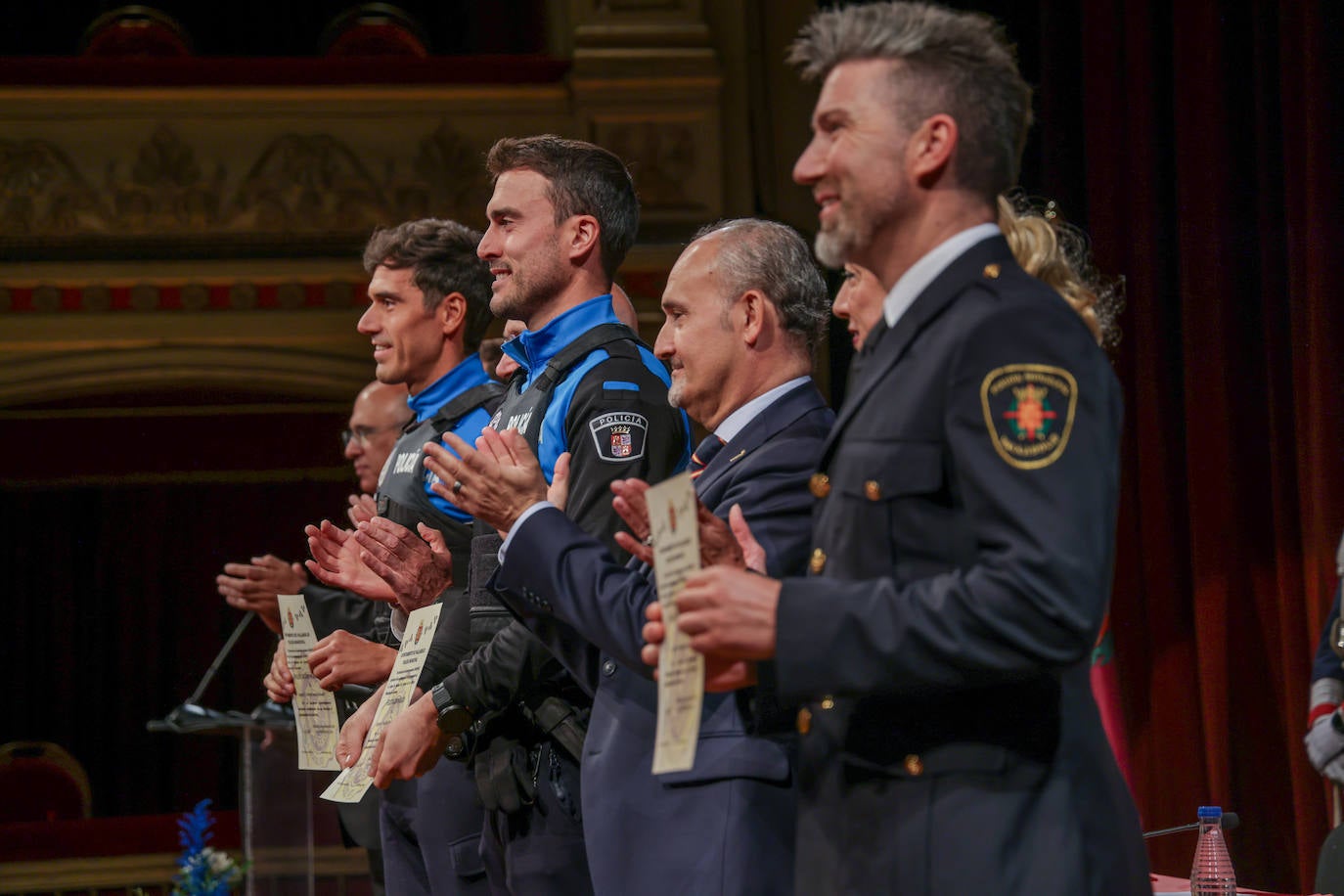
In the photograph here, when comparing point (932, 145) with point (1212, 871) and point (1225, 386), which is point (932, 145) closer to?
point (1212, 871)

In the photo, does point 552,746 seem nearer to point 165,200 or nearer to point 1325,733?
point 1325,733

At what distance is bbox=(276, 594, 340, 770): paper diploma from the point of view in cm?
280

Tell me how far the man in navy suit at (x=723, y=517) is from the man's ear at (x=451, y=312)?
1.12 m

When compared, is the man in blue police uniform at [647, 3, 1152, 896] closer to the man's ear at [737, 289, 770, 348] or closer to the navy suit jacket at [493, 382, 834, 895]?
the navy suit jacket at [493, 382, 834, 895]

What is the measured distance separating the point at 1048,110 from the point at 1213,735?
2.14 metres

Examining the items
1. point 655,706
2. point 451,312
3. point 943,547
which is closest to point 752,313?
point 655,706

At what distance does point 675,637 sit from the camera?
4.81 feet

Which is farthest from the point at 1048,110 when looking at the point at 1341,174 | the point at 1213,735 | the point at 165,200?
the point at 165,200

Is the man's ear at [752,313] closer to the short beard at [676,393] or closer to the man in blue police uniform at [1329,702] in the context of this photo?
the short beard at [676,393]

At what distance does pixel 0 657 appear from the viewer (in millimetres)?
9523

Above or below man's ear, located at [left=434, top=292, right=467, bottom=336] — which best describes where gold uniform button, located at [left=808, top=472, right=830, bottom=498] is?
below

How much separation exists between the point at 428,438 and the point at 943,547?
184cm

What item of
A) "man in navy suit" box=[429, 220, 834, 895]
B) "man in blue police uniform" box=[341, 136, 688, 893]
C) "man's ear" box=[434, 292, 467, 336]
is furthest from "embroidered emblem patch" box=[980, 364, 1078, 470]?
"man's ear" box=[434, 292, 467, 336]

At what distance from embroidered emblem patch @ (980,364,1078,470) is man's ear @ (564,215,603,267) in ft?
4.51
